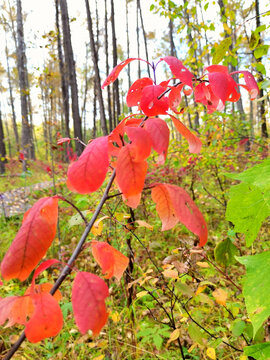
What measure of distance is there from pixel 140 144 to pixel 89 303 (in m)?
0.27

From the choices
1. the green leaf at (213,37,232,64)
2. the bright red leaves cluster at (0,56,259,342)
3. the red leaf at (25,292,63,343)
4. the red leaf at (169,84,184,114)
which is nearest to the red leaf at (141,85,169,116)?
the bright red leaves cluster at (0,56,259,342)

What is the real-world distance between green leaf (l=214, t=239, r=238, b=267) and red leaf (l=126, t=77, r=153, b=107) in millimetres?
795

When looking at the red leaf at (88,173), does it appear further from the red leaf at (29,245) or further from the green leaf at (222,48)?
the green leaf at (222,48)

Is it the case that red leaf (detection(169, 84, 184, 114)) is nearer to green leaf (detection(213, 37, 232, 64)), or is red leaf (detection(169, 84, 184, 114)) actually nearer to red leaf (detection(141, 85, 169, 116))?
red leaf (detection(141, 85, 169, 116))

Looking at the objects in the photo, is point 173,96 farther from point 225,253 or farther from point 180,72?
point 225,253

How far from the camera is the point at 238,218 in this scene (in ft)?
2.73

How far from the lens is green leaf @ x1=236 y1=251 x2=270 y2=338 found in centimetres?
59

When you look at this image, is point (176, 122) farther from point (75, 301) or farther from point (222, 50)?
point (222, 50)

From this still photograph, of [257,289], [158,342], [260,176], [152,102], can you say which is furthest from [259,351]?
[158,342]

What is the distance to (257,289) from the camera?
620 millimetres

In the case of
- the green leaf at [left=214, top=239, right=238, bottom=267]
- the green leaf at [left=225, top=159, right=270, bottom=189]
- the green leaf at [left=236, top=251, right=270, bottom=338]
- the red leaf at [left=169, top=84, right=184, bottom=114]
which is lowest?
the green leaf at [left=214, top=239, right=238, bottom=267]

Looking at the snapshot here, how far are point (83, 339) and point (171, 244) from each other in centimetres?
155

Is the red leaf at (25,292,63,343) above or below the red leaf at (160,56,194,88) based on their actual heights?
below

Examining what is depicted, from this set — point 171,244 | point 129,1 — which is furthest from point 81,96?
point 171,244
